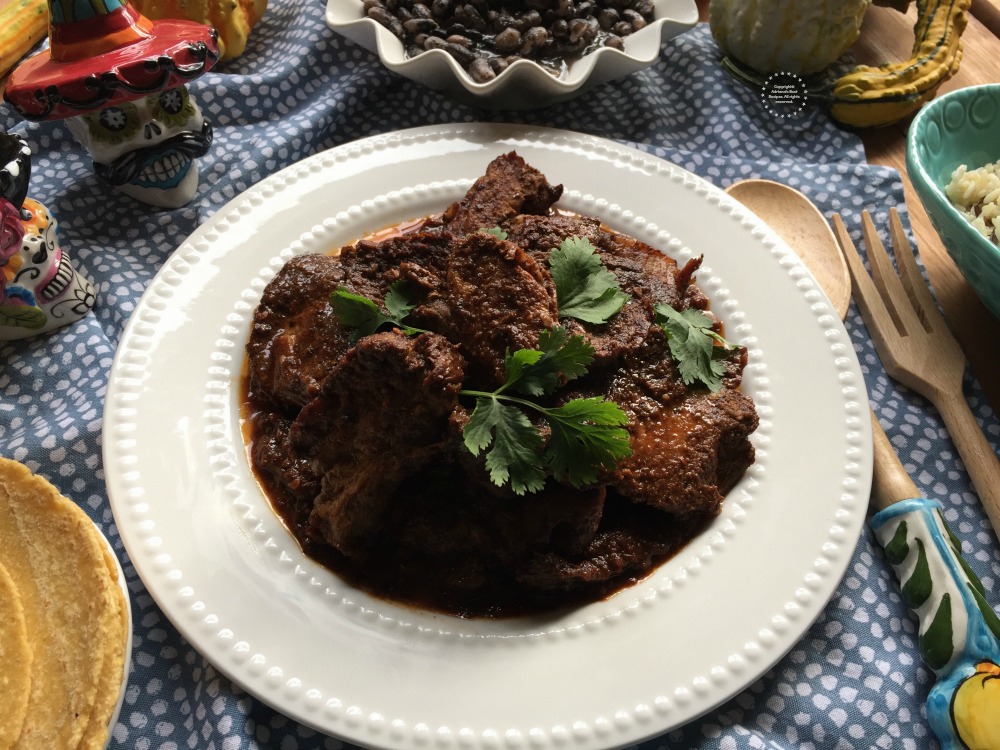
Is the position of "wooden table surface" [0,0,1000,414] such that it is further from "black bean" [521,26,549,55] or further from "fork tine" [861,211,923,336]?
"black bean" [521,26,549,55]

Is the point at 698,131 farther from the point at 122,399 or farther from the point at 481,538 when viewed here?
the point at 122,399

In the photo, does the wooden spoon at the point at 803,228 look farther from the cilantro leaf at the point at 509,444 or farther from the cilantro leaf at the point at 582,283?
the cilantro leaf at the point at 509,444

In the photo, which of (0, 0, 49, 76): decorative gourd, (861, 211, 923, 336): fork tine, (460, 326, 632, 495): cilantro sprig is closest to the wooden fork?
(861, 211, 923, 336): fork tine

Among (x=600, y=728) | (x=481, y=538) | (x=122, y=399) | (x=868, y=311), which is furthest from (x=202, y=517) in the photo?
(x=868, y=311)

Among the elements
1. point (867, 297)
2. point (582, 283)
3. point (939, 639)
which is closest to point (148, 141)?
point (582, 283)

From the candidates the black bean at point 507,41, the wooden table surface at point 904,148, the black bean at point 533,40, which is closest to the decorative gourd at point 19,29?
the black bean at point 507,41
